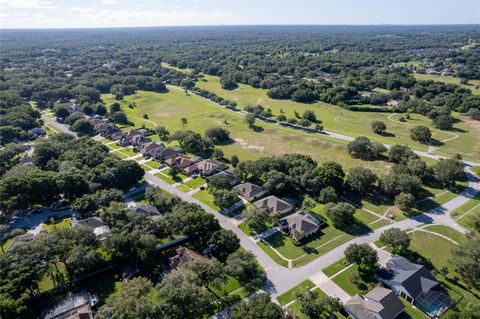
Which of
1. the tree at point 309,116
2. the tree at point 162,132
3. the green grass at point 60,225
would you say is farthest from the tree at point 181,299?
the tree at point 309,116

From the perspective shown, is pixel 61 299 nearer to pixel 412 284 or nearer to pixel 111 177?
pixel 111 177

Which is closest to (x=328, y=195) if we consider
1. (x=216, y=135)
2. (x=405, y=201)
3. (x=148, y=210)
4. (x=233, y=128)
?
(x=405, y=201)

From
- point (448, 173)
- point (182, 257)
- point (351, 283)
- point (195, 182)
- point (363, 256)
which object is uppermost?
point (448, 173)

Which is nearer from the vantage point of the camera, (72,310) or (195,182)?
(72,310)

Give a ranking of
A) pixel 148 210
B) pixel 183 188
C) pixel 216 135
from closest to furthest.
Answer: pixel 148 210
pixel 183 188
pixel 216 135

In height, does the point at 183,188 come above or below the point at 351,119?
below

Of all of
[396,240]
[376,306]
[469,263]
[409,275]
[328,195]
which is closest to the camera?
[376,306]

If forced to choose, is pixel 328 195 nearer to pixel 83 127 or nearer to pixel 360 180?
pixel 360 180

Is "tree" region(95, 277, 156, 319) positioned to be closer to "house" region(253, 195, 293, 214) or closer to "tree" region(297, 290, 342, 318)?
"tree" region(297, 290, 342, 318)
